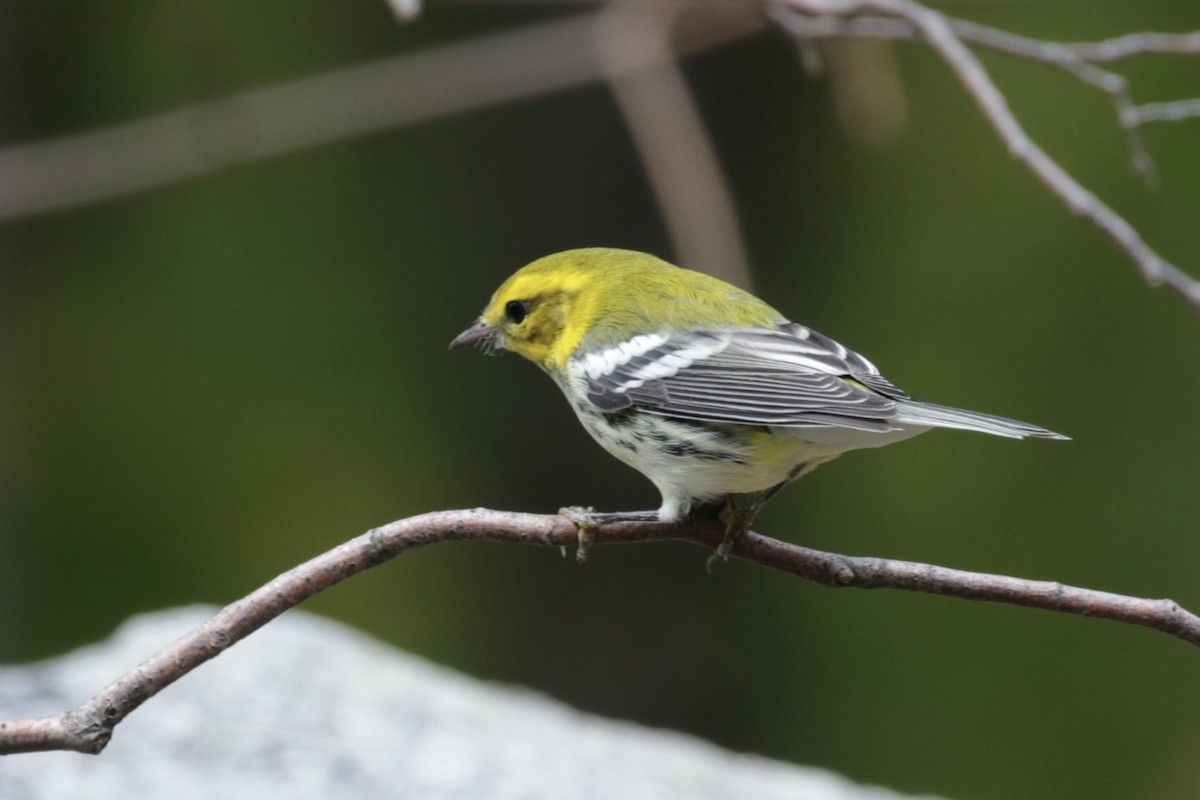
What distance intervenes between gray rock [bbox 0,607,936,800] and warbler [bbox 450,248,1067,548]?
984mm

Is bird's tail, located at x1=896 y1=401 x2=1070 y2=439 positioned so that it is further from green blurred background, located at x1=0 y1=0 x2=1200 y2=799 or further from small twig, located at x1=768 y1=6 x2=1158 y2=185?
green blurred background, located at x1=0 y1=0 x2=1200 y2=799

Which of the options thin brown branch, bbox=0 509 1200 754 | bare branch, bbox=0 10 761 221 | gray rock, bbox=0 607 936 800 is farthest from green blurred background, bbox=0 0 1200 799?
thin brown branch, bbox=0 509 1200 754

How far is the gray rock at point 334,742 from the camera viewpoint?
9.09 feet

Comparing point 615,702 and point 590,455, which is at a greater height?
point 590,455

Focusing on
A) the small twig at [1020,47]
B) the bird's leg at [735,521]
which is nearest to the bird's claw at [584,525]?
the bird's leg at [735,521]

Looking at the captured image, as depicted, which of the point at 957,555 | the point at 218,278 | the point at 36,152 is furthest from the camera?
the point at 218,278

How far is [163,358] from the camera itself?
533cm

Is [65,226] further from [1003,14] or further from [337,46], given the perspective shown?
[1003,14]

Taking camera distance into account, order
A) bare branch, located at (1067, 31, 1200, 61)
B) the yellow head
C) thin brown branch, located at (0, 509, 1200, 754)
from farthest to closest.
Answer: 1. the yellow head
2. bare branch, located at (1067, 31, 1200, 61)
3. thin brown branch, located at (0, 509, 1200, 754)

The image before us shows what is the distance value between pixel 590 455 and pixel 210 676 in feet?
7.63

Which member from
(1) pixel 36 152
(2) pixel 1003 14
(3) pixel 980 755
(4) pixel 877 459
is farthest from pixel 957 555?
(1) pixel 36 152

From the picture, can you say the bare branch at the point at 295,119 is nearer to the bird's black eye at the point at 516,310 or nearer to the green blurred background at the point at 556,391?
the green blurred background at the point at 556,391

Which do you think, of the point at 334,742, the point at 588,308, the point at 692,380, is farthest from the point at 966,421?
the point at 334,742

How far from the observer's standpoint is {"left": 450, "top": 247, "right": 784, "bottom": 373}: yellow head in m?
2.72
